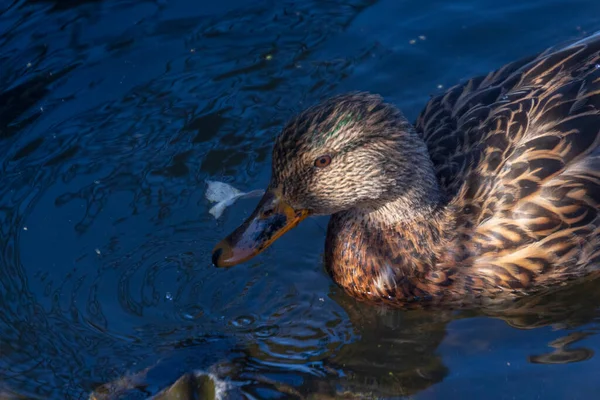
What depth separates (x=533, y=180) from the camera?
18.2 feet

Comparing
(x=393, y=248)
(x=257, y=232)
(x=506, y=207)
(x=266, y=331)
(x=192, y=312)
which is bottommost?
(x=266, y=331)

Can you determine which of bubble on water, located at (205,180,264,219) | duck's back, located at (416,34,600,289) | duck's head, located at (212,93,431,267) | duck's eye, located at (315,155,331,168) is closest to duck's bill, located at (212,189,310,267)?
duck's head, located at (212,93,431,267)

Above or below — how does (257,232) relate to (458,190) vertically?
above

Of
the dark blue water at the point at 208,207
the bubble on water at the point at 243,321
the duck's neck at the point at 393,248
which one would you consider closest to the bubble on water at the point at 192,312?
the dark blue water at the point at 208,207

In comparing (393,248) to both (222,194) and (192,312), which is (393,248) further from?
(222,194)

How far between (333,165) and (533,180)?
4.18 ft

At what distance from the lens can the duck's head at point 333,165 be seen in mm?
5254

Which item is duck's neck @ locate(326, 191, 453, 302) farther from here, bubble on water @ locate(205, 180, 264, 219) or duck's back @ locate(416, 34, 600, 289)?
bubble on water @ locate(205, 180, 264, 219)

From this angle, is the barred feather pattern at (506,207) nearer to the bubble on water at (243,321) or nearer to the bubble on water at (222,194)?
the bubble on water at (243,321)

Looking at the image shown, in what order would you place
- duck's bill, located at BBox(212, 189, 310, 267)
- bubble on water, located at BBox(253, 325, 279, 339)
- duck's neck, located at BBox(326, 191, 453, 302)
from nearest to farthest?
duck's bill, located at BBox(212, 189, 310, 267) → duck's neck, located at BBox(326, 191, 453, 302) → bubble on water, located at BBox(253, 325, 279, 339)

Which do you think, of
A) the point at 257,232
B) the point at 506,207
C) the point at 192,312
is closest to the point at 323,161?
the point at 257,232

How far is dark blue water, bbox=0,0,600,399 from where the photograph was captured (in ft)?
18.5

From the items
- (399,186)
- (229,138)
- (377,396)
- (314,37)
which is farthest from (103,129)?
(377,396)

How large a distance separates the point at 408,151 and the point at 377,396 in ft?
4.98
